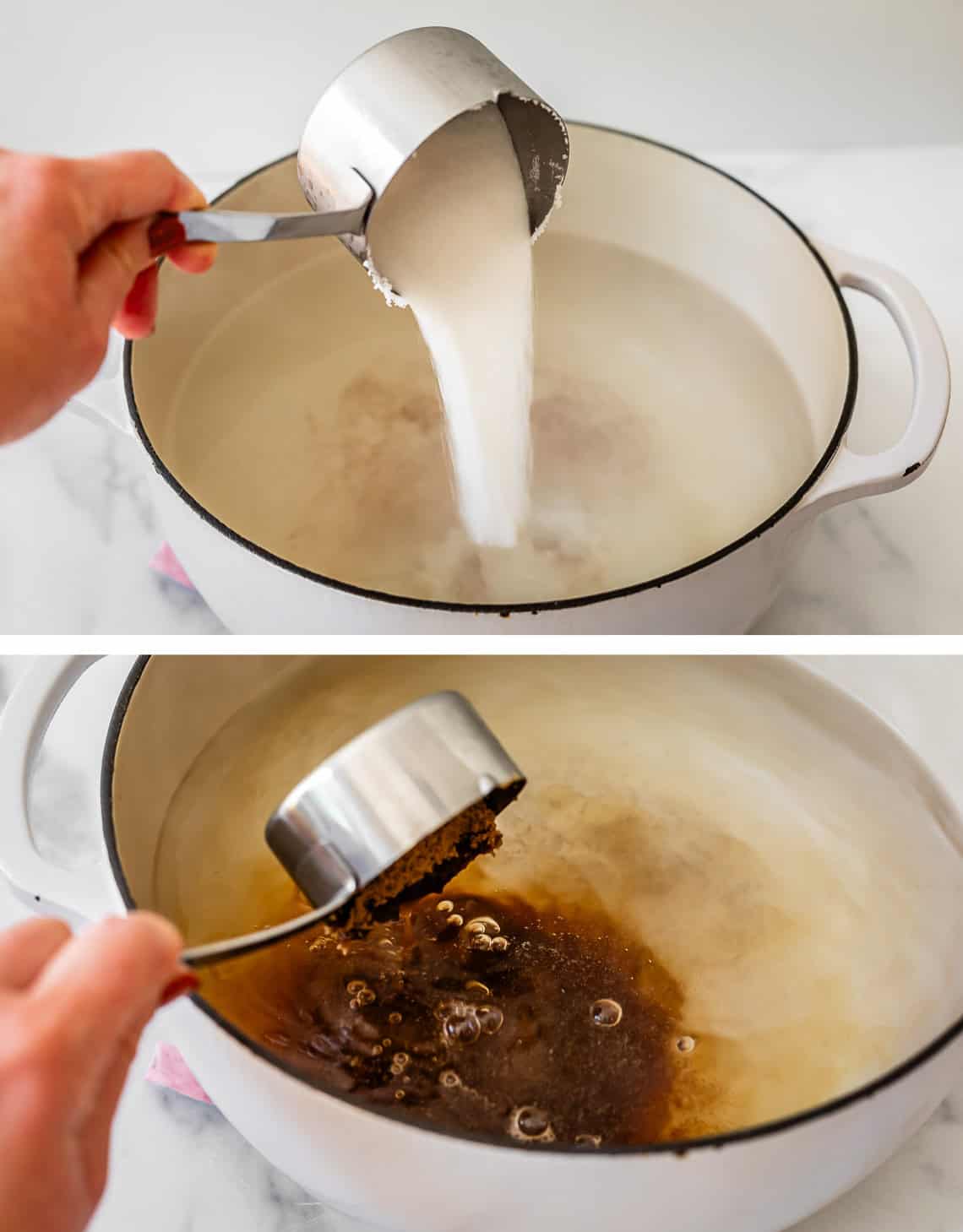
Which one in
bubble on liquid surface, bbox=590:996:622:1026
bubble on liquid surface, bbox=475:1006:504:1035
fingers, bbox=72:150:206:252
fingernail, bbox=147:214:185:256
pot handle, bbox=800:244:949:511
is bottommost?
bubble on liquid surface, bbox=590:996:622:1026

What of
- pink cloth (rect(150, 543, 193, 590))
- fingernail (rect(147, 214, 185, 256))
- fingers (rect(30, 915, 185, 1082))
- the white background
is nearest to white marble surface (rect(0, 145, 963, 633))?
pink cloth (rect(150, 543, 193, 590))

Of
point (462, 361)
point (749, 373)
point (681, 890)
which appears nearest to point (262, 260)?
point (462, 361)

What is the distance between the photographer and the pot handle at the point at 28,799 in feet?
1.46

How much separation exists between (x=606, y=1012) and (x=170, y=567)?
0.95 ft

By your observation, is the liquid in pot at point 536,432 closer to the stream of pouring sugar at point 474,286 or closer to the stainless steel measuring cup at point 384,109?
the stream of pouring sugar at point 474,286

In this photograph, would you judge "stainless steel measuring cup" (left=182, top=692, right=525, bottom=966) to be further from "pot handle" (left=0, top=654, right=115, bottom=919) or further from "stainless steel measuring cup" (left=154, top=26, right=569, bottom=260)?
"stainless steel measuring cup" (left=154, top=26, right=569, bottom=260)

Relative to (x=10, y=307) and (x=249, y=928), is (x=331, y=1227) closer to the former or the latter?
(x=249, y=928)

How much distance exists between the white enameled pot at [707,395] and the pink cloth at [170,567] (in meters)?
0.04

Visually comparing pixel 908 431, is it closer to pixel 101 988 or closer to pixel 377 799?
pixel 377 799

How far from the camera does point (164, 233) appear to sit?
1.56 feet

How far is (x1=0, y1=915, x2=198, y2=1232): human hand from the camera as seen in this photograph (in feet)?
1.07

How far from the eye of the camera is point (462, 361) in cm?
64

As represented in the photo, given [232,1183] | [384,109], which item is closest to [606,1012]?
[232,1183]

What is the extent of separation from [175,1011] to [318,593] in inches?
6.0
